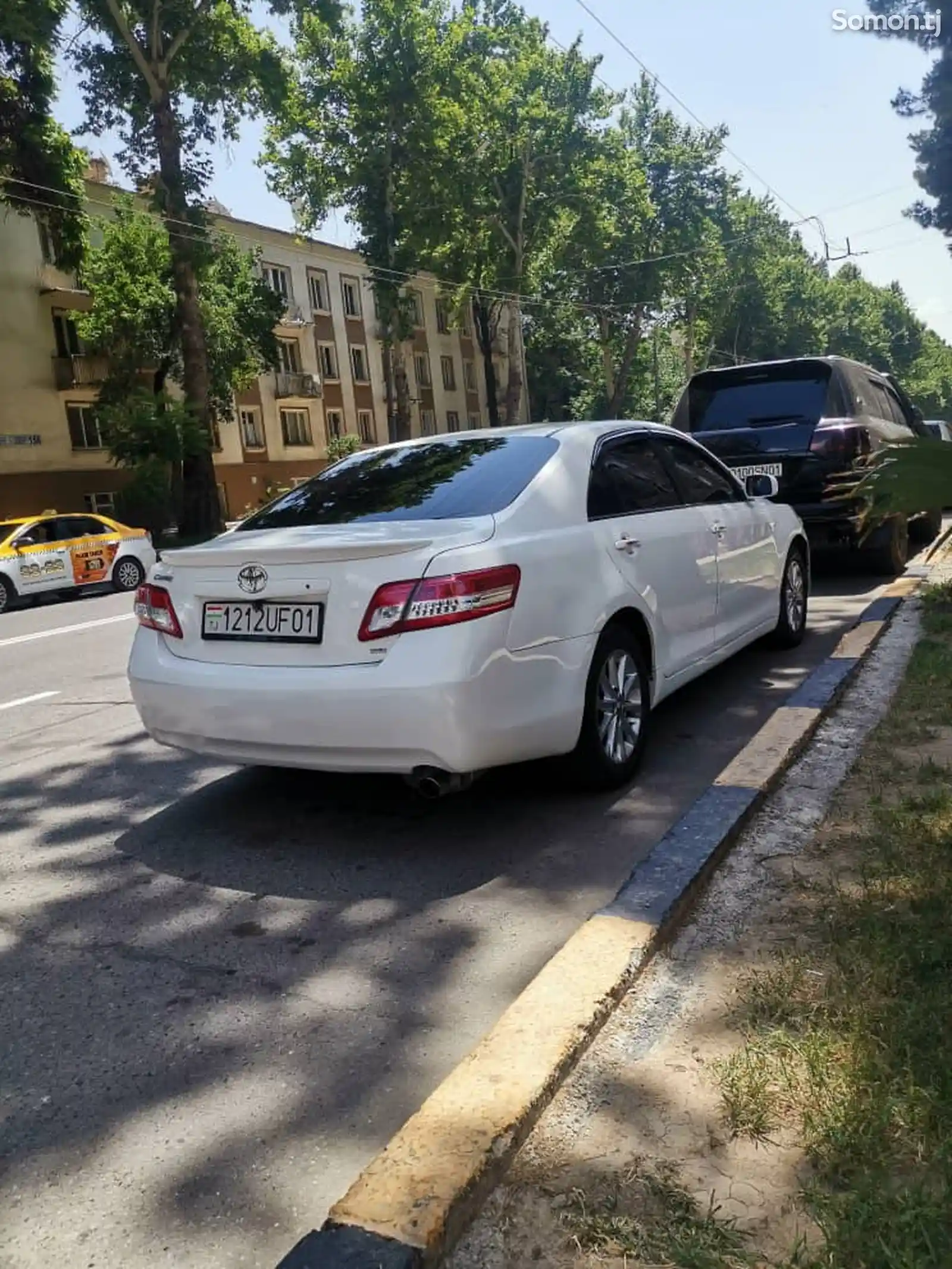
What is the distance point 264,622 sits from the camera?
3975 mm

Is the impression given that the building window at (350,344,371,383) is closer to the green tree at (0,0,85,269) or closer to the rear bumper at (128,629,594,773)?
the green tree at (0,0,85,269)

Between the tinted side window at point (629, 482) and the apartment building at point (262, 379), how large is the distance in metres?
26.4

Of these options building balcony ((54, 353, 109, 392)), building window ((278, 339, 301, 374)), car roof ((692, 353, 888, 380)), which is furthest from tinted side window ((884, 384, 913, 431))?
building window ((278, 339, 301, 374))

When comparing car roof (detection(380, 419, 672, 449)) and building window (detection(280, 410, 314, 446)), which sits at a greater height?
building window (detection(280, 410, 314, 446))

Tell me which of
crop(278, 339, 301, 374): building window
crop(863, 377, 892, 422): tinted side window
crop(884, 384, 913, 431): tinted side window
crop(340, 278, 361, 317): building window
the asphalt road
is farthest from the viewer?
crop(340, 278, 361, 317): building window

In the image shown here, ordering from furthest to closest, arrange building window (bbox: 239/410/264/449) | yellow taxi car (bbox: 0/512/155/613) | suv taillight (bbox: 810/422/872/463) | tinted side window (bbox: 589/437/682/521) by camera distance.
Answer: building window (bbox: 239/410/264/449), yellow taxi car (bbox: 0/512/155/613), suv taillight (bbox: 810/422/872/463), tinted side window (bbox: 589/437/682/521)

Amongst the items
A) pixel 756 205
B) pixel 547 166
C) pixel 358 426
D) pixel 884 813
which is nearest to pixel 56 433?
pixel 358 426

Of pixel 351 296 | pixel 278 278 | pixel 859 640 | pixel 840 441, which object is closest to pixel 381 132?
pixel 278 278

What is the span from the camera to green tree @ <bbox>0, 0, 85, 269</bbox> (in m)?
25.7

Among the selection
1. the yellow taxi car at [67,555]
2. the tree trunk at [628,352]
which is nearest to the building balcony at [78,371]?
the yellow taxi car at [67,555]

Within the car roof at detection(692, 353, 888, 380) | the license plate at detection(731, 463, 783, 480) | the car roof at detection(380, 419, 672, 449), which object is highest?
the car roof at detection(692, 353, 888, 380)

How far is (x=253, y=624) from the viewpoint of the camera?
400cm

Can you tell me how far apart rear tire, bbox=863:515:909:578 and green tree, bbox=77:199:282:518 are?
69.5ft

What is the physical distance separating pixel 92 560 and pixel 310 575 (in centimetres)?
1543
